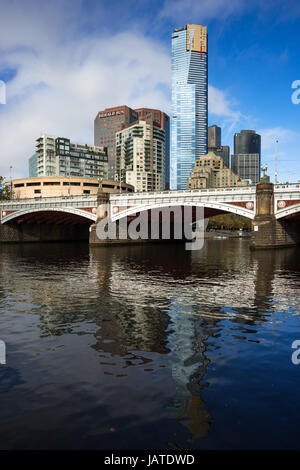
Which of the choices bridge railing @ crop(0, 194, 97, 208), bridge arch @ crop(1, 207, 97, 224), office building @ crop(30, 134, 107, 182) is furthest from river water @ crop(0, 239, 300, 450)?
office building @ crop(30, 134, 107, 182)

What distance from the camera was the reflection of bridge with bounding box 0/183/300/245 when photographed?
1939 inches

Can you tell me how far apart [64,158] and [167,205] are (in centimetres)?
13730

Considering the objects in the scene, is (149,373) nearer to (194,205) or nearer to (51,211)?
(194,205)

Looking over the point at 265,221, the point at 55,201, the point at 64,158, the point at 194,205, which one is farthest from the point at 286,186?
the point at 64,158

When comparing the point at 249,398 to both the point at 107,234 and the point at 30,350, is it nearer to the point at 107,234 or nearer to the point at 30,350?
the point at 30,350

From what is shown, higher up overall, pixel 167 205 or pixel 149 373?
pixel 167 205

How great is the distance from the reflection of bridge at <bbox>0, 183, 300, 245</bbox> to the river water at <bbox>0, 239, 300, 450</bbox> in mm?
35941

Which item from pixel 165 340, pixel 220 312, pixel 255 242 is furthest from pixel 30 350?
pixel 255 242

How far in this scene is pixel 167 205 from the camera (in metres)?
56.8

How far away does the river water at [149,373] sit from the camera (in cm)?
556

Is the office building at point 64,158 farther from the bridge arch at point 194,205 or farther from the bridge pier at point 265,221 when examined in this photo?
the bridge pier at point 265,221

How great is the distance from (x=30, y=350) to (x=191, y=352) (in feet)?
14.3

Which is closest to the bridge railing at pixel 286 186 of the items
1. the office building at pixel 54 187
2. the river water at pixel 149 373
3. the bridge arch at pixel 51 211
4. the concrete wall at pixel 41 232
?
the bridge arch at pixel 51 211

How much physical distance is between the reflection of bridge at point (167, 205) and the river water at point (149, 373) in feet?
118
